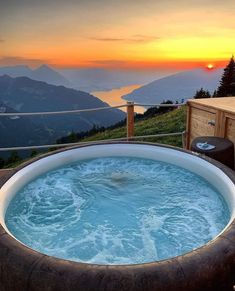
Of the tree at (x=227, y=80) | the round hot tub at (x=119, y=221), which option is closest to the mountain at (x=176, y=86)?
the tree at (x=227, y=80)

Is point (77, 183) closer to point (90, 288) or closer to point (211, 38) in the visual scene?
point (90, 288)

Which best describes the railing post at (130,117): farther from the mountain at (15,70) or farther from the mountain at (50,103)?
the mountain at (50,103)

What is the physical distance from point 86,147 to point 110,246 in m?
1.68

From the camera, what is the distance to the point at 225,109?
3.55m

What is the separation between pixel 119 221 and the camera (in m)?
2.55

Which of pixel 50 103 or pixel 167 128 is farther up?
pixel 167 128

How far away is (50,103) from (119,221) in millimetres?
48780

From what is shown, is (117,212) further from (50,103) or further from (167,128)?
(50,103)

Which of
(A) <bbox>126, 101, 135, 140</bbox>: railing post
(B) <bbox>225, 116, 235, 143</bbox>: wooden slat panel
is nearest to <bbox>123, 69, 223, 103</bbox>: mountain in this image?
(A) <bbox>126, 101, 135, 140</bbox>: railing post

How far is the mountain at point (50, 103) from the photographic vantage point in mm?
38844

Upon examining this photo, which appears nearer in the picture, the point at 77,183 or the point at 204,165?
the point at 204,165

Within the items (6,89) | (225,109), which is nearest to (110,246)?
(225,109)

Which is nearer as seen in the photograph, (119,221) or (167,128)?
(119,221)

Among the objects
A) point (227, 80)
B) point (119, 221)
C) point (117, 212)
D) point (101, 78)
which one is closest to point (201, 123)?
point (117, 212)
